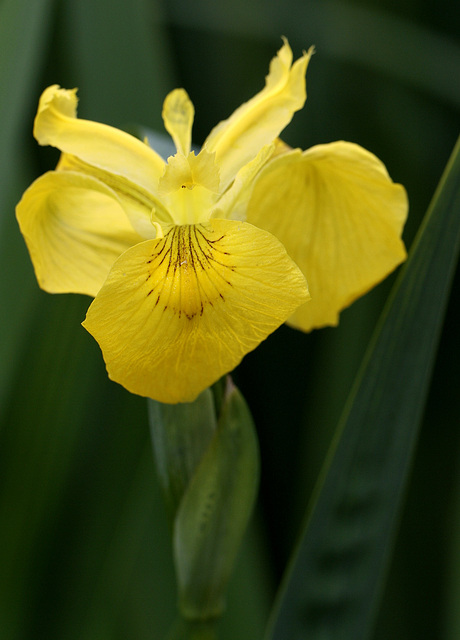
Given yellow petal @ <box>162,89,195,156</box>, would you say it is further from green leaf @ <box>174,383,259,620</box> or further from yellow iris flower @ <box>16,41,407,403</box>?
green leaf @ <box>174,383,259,620</box>

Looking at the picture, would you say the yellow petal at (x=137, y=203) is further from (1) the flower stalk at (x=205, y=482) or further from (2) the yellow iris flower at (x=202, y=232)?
(1) the flower stalk at (x=205, y=482)

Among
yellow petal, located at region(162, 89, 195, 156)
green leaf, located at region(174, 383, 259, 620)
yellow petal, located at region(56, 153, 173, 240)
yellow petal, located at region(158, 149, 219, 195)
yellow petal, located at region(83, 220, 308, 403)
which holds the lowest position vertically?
green leaf, located at region(174, 383, 259, 620)

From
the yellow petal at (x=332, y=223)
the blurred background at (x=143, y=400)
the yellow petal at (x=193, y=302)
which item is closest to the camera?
the yellow petal at (x=193, y=302)

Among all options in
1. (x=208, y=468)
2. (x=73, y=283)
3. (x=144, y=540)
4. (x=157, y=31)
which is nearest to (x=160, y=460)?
(x=208, y=468)

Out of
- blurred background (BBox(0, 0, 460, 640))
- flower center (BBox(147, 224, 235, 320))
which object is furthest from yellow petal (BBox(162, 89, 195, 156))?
blurred background (BBox(0, 0, 460, 640))

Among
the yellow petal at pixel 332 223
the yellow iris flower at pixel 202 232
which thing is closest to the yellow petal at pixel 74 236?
the yellow iris flower at pixel 202 232

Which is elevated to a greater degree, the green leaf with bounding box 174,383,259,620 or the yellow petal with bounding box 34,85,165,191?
the yellow petal with bounding box 34,85,165,191
